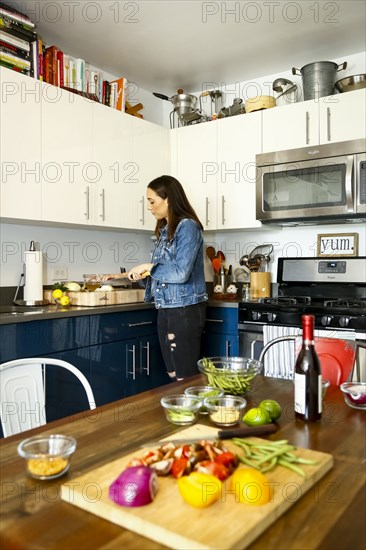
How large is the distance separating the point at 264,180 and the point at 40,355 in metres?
1.90

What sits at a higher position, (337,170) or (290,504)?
(337,170)

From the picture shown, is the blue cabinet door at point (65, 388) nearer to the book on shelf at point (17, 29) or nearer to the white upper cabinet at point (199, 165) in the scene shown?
the white upper cabinet at point (199, 165)

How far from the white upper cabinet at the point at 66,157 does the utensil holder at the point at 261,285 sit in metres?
1.29

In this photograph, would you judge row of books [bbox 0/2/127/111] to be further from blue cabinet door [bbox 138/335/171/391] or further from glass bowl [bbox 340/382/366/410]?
glass bowl [bbox 340/382/366/410]

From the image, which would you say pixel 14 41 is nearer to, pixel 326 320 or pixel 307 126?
pixel 307 126

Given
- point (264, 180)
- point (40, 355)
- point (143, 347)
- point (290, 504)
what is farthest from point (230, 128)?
point (290, 504)

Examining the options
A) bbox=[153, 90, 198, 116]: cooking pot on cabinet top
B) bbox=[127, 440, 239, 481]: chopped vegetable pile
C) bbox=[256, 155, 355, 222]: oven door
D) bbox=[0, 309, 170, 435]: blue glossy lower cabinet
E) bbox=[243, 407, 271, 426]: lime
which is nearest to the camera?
bbox=[127, 440, 239, 481]: chopped vegetable pile

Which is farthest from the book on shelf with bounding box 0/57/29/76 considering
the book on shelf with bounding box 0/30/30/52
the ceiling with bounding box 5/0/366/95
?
the ceiling with bounding box 5/0/366/95

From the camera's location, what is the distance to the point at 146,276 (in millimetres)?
2842

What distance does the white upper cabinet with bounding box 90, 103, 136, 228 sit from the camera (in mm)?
3092

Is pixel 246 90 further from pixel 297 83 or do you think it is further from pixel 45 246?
pixel 45 246

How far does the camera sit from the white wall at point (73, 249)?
9.54 ft

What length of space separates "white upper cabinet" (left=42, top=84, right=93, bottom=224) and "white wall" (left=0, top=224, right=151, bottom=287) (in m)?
0.31

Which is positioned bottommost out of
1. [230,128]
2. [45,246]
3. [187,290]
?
[187,290]
